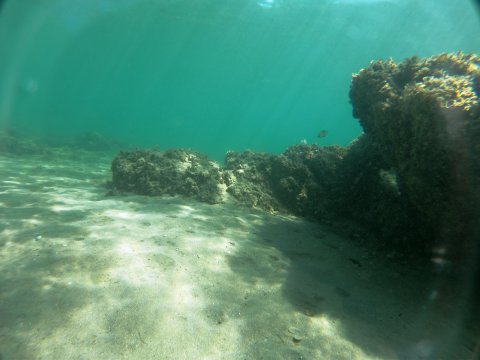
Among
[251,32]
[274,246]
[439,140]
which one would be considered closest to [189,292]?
[274,246]

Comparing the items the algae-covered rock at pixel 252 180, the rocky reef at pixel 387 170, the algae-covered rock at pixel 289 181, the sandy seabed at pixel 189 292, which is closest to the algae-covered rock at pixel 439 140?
Result: the rocky reef at pixel 387 170

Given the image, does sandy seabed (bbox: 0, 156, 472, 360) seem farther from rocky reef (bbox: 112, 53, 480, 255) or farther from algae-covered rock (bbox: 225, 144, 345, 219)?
algae-covered rock (bbox: 225, 144, 345, 219)

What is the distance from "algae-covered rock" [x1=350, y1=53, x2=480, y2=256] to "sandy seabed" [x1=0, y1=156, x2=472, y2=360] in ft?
4.56

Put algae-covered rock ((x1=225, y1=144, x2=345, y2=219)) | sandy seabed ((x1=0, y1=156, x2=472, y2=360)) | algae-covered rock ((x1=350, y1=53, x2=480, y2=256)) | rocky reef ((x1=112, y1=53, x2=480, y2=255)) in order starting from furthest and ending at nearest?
algae-covered rock ((x1=225, y1=144, x2=345, y2=219)), rocky reef ((x1=112, y1=53, x2=480, y2=255)), algae-covered rock ((x1=350, y1=53, x2=480, y2=256)), sandy seabed ((x1=0, y1=156, x2=472, y2=360))

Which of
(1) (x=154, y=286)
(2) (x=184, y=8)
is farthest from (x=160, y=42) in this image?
(1) (x=154, y=286)

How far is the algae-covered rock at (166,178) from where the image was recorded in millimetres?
8469

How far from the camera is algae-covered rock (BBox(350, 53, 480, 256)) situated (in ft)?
13.3

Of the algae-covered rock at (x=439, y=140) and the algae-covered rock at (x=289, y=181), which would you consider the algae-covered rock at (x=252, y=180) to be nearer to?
the algae-covered rock at (x=289, y=181)

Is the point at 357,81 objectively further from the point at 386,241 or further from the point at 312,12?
the point at 312,12

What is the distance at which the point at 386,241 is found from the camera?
6.11m

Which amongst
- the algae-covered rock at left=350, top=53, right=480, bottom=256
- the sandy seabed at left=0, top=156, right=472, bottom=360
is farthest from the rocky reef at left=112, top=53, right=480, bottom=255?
the sandy seabed at left=0, top=156, right=472, bottom=360

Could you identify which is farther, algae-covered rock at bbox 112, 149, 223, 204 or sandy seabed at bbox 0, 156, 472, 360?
algae-covered rock at bbox 112, 149, 223, 204

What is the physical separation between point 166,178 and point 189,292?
19.0 ft

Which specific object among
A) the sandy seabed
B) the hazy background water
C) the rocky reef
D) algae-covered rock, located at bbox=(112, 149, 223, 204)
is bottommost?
the sandy seabed
